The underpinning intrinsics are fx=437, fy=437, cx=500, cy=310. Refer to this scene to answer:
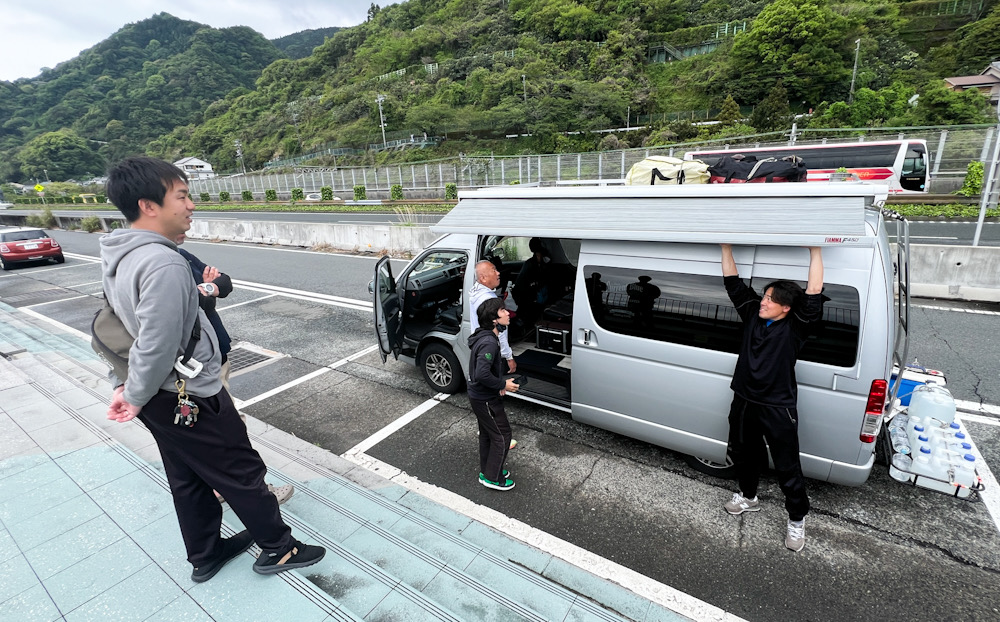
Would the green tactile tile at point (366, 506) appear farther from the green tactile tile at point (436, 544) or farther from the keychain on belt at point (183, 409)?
the keychain on belt at point (183, 409)

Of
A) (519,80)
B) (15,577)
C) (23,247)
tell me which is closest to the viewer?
(15,577)

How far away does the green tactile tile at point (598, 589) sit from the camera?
Result: 8.24ft

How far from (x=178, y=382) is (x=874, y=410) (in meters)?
3.95

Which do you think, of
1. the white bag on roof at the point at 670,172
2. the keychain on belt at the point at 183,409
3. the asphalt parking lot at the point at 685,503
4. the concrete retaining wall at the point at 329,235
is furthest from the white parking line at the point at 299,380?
the concrete retaining wall at the point at 329,235

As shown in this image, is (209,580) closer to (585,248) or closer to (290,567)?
(290,567)

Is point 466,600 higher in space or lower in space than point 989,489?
higher

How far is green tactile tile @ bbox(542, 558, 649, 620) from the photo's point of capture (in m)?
2.51

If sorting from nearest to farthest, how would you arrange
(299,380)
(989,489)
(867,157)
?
1. (989,489)
2. (299,380)
3. (867,157)

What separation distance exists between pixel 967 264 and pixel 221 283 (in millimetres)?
10179

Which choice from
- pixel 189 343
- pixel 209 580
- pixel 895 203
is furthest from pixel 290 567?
pixel 895 203

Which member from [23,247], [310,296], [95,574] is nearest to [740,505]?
→ [95,574]

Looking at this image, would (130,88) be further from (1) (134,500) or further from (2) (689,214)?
(2) (689,214)

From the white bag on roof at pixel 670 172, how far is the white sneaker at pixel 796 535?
3170 millimetres

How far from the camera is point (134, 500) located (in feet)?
9.93
